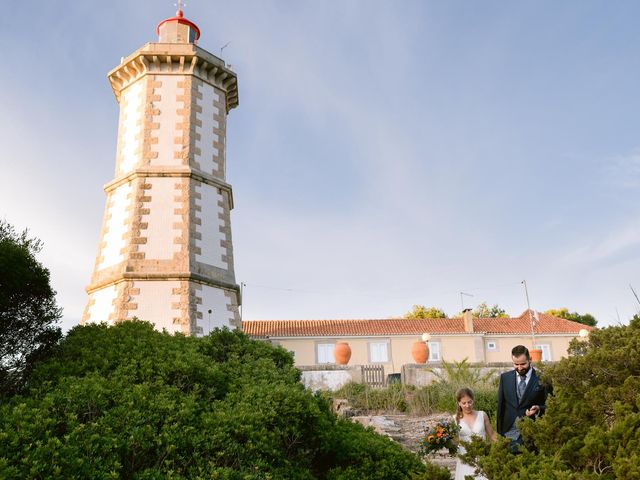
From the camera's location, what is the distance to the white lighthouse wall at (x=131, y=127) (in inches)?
576

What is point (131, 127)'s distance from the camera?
15125 millimetres

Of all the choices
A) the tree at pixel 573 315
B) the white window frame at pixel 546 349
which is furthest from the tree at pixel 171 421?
the tree at pixel 573 315

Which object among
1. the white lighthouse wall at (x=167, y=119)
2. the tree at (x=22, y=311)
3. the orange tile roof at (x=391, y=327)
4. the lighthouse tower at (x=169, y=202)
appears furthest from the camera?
the orange tile roof at (x=391, y=327)

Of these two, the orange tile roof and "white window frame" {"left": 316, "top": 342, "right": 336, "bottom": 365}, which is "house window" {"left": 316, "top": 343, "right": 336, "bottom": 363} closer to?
"white window frame" {"left": 316, "top": 342, "right": 336, "bottom": 365}

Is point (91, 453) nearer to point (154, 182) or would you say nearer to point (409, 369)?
point (154, 182)

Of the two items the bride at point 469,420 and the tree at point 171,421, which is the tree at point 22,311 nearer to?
the tree at point 171,421

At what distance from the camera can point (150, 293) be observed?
505 inches

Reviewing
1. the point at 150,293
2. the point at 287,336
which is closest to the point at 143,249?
the point at 150,293

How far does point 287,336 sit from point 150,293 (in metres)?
19.7

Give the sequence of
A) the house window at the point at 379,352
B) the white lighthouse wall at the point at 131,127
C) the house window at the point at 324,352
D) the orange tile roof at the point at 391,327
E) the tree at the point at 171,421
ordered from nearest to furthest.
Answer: the tree at the point at 171,421 → the white lighthouse wall at the point at 131,127 → the house window at the point at 324,352 → the house window at the point at 379,352 → the orange tile roof at the point at 391,327

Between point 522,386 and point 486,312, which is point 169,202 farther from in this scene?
point 486,312

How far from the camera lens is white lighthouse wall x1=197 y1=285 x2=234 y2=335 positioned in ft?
42.6

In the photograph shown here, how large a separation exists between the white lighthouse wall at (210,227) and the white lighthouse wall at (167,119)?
112 cm

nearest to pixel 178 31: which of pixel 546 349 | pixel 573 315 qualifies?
pixel 546 349
